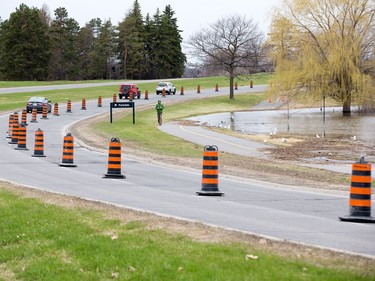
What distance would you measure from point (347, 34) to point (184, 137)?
72.8ft

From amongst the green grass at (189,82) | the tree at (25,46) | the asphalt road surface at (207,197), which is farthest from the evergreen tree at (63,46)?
the asphalt road surface at (207,197)

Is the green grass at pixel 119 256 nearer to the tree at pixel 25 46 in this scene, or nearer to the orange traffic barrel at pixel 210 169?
the orange traffic barrel at pixel 210 169

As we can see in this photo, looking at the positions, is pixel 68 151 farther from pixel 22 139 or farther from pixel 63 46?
pixel 63 46

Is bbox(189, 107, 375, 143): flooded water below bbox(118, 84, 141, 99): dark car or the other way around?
below

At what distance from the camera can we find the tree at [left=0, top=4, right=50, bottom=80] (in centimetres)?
10450

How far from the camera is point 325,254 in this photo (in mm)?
8438

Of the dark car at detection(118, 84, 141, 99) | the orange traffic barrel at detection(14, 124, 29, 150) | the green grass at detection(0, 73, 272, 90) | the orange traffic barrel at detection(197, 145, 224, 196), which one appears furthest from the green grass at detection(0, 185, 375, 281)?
the green grass at detection(0, 73, 272, 90)

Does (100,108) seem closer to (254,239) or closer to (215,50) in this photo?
(215,50)

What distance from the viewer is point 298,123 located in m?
51.2

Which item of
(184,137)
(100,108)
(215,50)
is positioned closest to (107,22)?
(215,50)

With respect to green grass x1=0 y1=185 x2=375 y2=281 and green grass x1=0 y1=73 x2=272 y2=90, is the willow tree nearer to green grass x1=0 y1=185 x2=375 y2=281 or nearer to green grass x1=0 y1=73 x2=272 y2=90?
green grass x1=0 y1=73 x2=272 y2=90

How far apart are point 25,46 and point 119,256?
9892 cm

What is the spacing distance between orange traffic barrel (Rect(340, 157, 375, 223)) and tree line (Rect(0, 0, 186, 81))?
97.0 meters

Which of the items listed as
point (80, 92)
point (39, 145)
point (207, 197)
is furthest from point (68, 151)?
point (80, 92)
